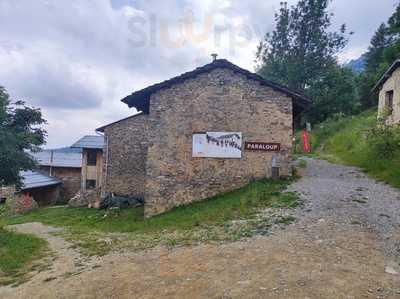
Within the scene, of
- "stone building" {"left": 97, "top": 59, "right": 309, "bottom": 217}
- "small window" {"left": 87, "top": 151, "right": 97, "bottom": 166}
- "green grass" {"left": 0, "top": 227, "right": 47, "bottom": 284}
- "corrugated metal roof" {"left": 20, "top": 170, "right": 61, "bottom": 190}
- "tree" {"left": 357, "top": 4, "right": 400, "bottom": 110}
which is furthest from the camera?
"tree" {"left": 357, "top": 4, "right": 400, "bottom": 110}

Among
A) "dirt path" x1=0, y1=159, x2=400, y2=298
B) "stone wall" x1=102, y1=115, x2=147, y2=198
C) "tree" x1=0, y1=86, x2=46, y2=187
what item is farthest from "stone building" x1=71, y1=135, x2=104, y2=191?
"dirt path" x1=0, y1=159, x2=400, y2=298

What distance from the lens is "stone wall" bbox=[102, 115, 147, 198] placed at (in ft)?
61.5

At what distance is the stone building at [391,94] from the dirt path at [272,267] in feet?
31.3

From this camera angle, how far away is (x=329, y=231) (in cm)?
645

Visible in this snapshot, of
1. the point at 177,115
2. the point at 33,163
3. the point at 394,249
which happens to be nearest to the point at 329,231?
the point at 394,249

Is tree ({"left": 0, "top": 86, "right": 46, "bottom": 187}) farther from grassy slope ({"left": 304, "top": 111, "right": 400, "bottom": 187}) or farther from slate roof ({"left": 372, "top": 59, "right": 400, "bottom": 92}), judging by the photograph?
slate roof ({"left": 372, "top": 59, "right": 400, "bottom": 92})

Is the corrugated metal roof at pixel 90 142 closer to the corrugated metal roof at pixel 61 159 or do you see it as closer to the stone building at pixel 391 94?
the corrugated metal roof at pixel 61 159

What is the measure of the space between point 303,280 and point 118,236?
654 centimetres

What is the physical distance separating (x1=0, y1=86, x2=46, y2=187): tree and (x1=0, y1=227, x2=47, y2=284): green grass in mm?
2312

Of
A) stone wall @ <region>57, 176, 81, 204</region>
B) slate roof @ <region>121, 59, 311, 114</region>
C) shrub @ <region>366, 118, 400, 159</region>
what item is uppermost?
slate roof @ <region>121, 59, 311, 114</region>

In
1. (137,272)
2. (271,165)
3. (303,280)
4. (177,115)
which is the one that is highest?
(177,115)

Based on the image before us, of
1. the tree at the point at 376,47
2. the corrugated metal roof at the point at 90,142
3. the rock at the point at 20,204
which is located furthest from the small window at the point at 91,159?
the tree at the point at 376,47

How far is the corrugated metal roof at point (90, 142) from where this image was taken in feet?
75.2

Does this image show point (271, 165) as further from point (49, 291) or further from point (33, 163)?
point (33, 163)
